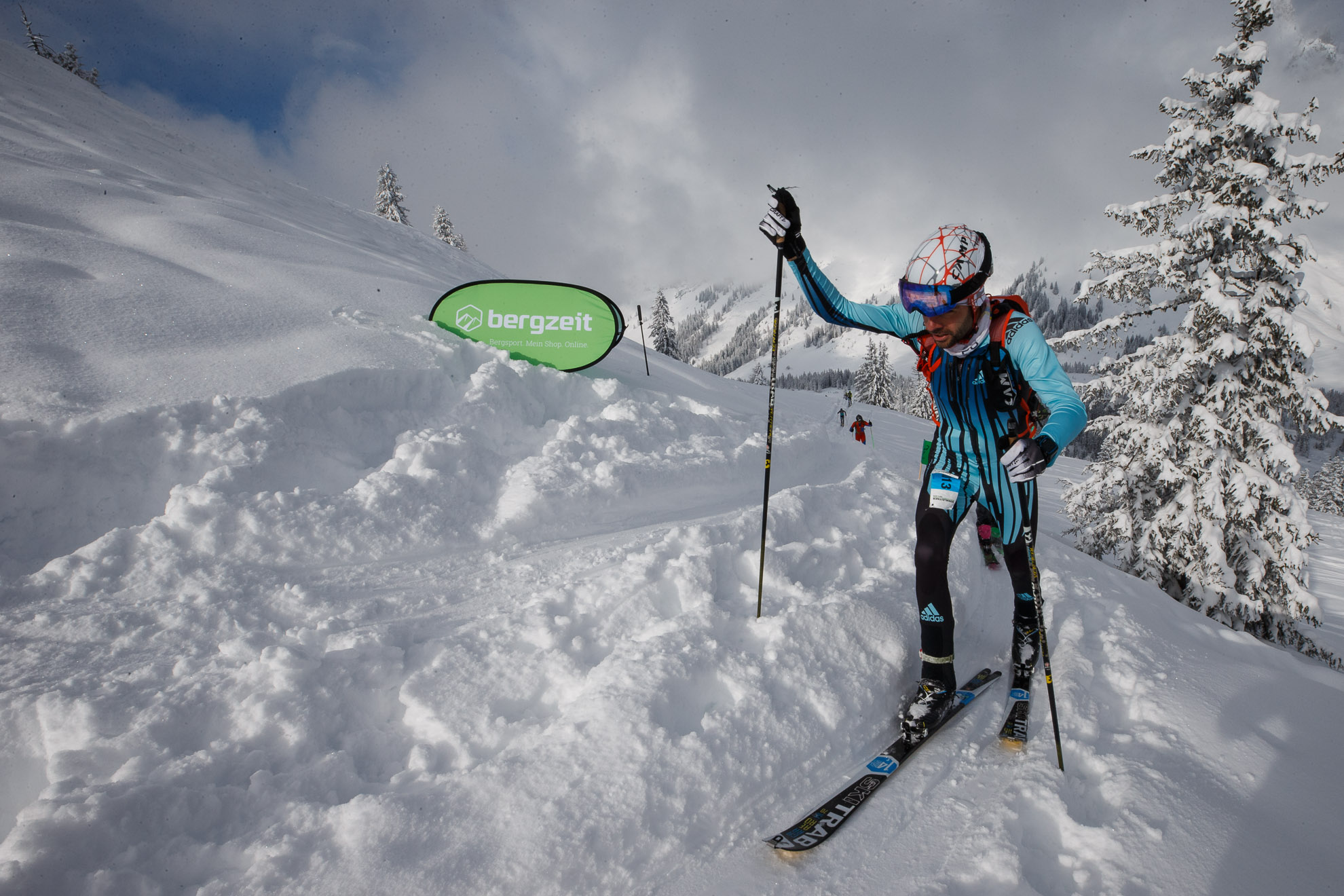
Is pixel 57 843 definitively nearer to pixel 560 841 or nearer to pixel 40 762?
pixel 40 762

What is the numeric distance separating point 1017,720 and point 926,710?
57cm

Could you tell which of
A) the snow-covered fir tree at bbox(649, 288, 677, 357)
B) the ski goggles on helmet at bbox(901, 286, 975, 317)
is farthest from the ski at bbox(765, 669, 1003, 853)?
the snow-covered fir tree at bbox(649, 288, 677, 357)

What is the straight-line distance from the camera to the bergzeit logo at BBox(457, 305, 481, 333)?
679 centimetres

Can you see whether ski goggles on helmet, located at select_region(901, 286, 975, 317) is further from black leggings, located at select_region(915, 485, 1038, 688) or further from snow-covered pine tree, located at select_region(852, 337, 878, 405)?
snow-covered pine tree, located at select_region(852, 337, 878, 405)

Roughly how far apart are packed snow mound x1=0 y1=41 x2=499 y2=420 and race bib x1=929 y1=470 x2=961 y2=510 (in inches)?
203

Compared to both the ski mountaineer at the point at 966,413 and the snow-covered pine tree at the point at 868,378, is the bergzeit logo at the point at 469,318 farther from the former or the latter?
the snow-covered pine tree at the point at 868,378

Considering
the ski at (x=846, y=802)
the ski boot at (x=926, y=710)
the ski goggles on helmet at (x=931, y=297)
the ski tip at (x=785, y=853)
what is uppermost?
the ski goggles on helmet at (x=931, y=297)

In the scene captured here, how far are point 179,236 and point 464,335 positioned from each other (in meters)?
3.86

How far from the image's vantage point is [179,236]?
6.82 meters

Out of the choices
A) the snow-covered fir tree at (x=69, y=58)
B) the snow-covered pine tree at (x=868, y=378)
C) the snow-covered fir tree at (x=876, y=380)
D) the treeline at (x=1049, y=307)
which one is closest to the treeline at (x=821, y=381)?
the treeline at (x=1049, y=307)

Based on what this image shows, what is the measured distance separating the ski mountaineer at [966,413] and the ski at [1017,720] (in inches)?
0.8

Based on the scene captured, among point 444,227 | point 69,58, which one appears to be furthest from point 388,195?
point 69,58

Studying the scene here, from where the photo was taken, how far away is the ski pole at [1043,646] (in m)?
2.87

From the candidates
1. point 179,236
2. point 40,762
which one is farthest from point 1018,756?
point 179,236
